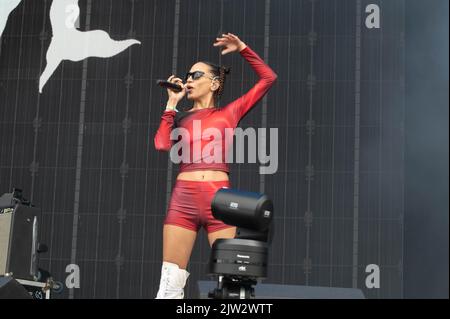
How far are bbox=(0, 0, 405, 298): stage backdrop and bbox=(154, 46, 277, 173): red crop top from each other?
24.4ft

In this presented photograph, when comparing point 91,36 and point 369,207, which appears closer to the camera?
point 369,207

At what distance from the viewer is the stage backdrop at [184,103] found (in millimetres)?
16141

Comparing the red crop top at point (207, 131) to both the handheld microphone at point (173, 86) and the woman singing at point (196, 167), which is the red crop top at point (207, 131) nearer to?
the woman singing at point (196, 167)

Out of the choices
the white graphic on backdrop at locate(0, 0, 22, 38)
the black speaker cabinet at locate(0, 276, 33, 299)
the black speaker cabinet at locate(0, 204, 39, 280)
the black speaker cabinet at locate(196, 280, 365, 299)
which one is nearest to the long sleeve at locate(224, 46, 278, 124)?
the black speaker cabinet at locate(196, 280, 365, 299)

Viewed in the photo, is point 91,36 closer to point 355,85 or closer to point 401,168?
point 355,85

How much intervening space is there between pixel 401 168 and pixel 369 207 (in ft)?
2.78

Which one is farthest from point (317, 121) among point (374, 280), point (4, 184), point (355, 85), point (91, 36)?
point (4, 184)

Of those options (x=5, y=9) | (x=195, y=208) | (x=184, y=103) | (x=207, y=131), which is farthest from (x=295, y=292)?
(x=5, y=9)

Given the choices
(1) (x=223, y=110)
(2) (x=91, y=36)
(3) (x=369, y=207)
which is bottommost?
(3) (x=369, y=207)

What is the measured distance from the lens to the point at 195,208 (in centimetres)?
845

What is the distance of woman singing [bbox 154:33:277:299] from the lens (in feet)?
27.3

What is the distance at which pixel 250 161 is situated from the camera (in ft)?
54.1

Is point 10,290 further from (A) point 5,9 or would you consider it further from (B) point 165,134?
(A) point 5,9

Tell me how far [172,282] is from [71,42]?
981 centimetres
